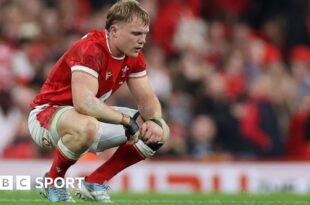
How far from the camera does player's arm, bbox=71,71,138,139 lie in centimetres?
984

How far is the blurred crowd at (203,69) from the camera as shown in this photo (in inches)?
641

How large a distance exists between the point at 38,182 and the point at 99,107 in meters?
1.38

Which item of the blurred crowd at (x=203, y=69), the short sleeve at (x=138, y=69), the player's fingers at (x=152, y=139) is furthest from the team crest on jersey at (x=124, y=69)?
the blurred crowd at (x=203, y=69)

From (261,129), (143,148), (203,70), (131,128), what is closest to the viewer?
(131,128)

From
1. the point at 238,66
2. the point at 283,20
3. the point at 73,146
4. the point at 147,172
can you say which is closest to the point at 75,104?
the point at 73,146

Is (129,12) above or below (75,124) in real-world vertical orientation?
above

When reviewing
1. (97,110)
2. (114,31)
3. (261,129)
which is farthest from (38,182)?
(261,129)

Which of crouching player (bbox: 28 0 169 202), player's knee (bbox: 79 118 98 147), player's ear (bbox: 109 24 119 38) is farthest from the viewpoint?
player's ear (bbox: 109 24 119 38)

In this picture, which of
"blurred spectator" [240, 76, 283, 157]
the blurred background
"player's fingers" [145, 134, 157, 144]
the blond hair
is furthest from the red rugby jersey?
"blurred spectator" [240, 76, 283, 157]

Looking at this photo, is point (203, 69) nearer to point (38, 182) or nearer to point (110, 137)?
point (38, 182)

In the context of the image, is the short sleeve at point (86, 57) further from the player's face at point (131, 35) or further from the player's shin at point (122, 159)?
the player's shin at point (122, 159)

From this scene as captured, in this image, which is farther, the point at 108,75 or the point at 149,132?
the point at 108,75

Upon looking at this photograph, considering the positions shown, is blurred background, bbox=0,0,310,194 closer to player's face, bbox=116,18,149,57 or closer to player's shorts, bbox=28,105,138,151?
player's shorts, bbox=28,105,138,151

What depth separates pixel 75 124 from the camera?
9852mm
